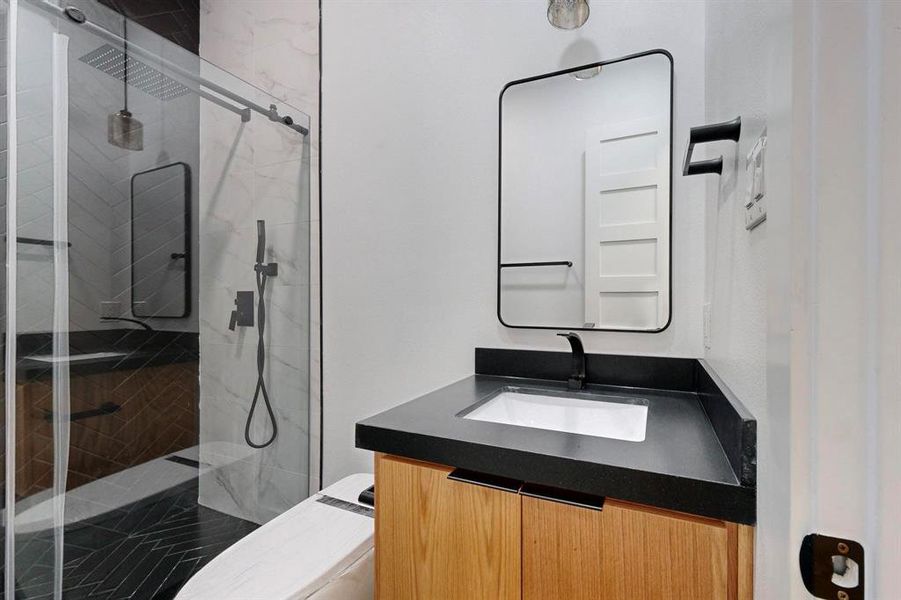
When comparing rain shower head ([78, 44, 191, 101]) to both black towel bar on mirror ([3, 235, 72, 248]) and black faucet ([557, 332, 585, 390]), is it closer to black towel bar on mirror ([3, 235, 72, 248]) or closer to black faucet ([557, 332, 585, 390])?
black towel bar on mirror ([3, 235, 72, 248])

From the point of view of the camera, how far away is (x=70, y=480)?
4.12 feet

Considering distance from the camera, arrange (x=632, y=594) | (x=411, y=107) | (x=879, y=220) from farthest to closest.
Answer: (x=411, y=107) < (x=632, y=594) < (x=879, y=220)

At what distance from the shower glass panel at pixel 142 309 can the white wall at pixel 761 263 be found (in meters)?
1.51

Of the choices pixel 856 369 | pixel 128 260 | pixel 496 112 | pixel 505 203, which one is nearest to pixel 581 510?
pixel 856 369

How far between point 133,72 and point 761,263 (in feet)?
5.96

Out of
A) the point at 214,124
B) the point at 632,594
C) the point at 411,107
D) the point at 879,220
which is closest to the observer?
the point at 879,220

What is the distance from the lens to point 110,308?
4.40 ft

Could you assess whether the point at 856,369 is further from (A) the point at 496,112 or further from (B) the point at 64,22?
(B) the point at 64,22

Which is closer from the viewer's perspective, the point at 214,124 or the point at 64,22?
the point at 64,22

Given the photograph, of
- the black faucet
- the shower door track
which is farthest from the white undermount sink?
the shower door track

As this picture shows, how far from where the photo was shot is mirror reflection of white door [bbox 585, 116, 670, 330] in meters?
1.21

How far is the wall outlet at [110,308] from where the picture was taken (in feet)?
4.33

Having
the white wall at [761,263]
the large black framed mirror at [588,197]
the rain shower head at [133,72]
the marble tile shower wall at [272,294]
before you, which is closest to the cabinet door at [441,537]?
the white wall at [761,263]

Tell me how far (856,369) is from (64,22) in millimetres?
1902
